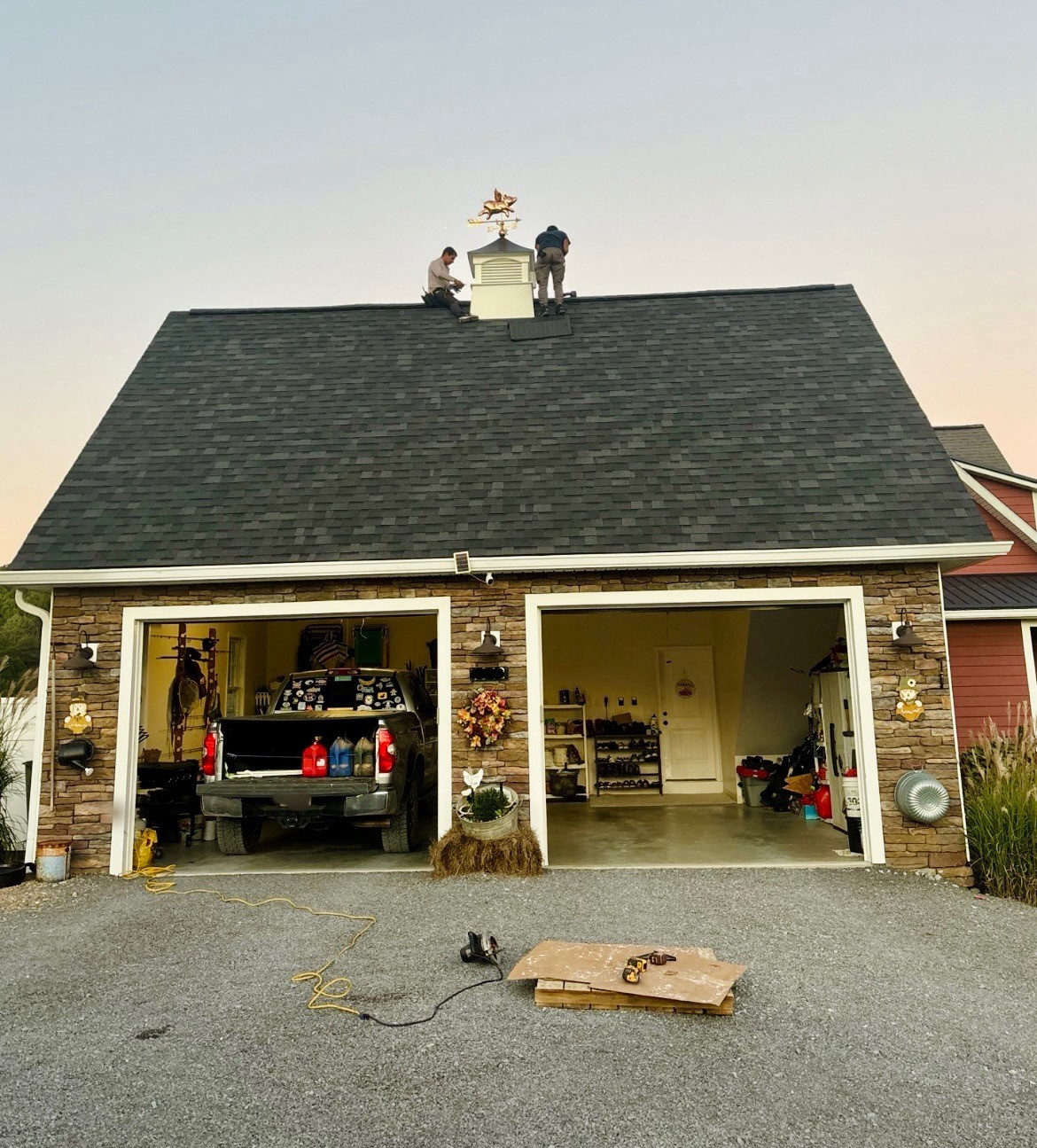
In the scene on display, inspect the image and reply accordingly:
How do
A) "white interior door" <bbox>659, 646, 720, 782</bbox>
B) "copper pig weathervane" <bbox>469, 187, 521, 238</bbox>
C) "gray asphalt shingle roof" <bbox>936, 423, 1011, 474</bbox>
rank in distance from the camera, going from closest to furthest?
1. "white interior door" <bbox>659, 646, 720, 782</bbox>
2. "copper pig weathervane" <bbox>469, 187, 521, 238</bbox>
3. "gray asphalt shingle roof" <bbox>936, 423, 1011, 474</bbox>

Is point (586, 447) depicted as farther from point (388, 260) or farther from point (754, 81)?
point (388, 260)

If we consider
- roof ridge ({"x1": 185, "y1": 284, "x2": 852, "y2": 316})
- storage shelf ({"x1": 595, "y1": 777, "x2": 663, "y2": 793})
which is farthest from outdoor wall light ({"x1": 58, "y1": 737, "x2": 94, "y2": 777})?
storage shelf ({"x1": 595, "y1": 777, "x2": 663, "y2": 793})

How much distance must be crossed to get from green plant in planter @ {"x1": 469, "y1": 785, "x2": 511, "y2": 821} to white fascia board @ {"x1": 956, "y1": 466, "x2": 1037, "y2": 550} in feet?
26.2

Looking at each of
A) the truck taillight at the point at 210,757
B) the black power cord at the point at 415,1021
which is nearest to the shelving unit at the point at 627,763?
the truck taillight at the point at 210,757

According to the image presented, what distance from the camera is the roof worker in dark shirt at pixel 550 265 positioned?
1140cm

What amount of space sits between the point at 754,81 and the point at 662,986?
12.2 meters

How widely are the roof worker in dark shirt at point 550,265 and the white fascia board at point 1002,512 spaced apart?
6.24 meters

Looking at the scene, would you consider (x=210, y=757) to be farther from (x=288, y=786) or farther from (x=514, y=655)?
(x=514, y=655)

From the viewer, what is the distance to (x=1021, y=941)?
525 cm

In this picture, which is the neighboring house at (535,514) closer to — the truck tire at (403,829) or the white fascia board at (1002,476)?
the truck tire at (403,829)

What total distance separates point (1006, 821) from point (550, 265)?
9070 millimetres

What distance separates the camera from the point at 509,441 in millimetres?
8820

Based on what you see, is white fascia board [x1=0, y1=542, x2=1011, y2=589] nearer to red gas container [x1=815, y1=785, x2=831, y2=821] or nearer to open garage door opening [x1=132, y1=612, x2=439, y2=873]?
open garage door opening [x1=132, y1=612, x2=439, y2=873]

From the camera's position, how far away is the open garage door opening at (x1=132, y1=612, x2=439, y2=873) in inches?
288
